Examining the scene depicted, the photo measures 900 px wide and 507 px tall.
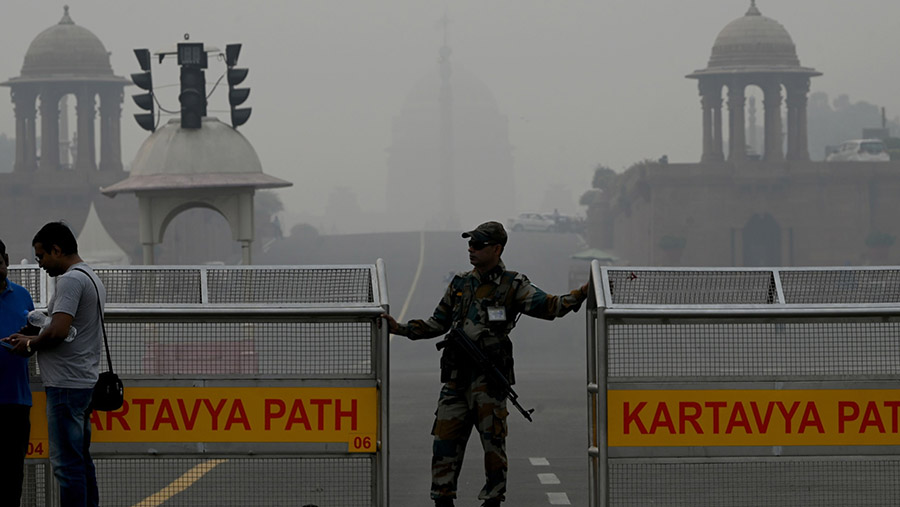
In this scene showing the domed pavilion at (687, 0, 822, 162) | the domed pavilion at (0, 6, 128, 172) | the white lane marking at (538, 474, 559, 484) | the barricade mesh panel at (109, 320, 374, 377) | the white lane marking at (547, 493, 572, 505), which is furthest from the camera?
the domed pavilion at (0, 6, 128, 172)

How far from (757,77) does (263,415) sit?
104 meters

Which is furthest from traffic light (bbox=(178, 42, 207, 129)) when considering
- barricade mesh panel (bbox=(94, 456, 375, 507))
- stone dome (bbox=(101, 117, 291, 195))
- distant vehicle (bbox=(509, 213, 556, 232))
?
distant vehicle (bbox=(509, 213, 556, 232))

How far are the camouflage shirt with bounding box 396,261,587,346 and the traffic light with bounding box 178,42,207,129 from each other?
19.4m

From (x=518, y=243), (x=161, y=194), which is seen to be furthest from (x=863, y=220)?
(x=161, y=194)

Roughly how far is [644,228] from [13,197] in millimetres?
37942

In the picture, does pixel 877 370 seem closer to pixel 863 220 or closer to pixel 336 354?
pixel 336 354

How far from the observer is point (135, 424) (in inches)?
339

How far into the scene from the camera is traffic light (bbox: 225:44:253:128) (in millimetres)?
26234

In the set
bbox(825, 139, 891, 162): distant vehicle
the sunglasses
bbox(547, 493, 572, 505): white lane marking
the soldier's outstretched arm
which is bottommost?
bbox(547, 493, 572, 505): white lane marking

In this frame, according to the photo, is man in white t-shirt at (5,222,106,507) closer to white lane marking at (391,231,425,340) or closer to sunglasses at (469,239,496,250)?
sunglasses at (469,239,496,250)

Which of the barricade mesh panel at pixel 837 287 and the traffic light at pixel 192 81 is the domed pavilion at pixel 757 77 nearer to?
the traffic light at pixel 192 81

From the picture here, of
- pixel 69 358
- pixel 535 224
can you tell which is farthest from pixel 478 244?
pixel 535 224

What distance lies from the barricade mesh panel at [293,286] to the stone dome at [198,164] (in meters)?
18.9

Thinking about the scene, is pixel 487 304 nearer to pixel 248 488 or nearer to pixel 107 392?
pixel 107 392
